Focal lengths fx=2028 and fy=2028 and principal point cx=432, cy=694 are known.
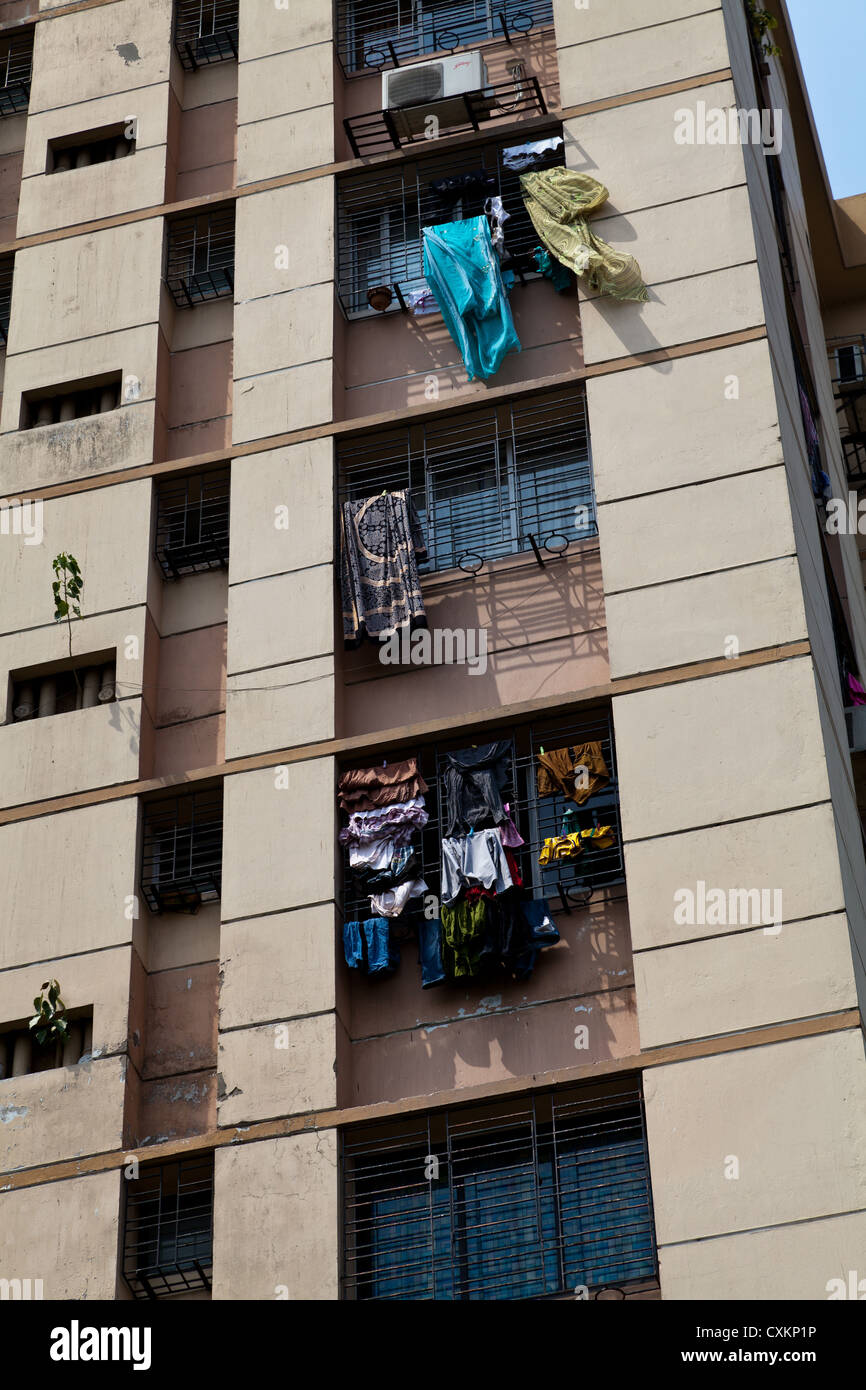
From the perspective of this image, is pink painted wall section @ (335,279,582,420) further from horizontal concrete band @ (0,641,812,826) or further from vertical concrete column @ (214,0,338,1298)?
horizontal concrete band @ (0,641,812,826)

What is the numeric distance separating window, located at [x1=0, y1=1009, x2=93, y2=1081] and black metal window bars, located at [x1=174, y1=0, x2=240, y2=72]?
12.0 meters

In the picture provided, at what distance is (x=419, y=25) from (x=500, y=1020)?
40.2ft

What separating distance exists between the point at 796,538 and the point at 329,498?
4.68 m

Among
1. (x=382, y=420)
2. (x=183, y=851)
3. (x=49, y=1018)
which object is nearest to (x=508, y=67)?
(x=382, y=420)

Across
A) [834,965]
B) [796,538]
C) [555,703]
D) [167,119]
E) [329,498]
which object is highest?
[167,119]

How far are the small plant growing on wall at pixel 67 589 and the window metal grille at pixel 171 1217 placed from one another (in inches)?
204

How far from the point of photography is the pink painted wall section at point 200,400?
21.4 m

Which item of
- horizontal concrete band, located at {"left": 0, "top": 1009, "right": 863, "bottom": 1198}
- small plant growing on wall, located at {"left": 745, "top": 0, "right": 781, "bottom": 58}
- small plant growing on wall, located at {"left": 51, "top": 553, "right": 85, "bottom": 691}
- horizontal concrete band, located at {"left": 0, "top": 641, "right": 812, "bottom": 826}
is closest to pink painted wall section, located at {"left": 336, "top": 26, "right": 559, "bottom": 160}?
small plant growing on wall, located at {"left": 745, "top": 0, "right": 781, "bottom": 58}

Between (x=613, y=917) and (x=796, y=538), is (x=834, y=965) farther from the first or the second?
(x=796, y=538)

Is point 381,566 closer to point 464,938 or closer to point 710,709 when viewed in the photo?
point 710,709

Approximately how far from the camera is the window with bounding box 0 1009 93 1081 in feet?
60.2

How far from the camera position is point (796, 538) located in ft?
60.2

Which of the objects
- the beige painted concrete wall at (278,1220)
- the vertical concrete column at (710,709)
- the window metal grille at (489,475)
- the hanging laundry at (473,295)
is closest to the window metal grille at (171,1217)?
the beige painted concrete wall at (278,1220)
